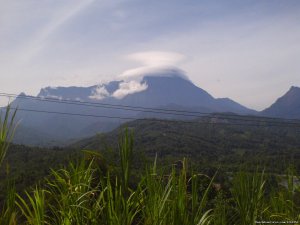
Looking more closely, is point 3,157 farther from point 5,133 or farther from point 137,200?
point 137,200

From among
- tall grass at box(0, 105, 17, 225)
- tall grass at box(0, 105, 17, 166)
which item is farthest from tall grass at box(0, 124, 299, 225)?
tall grass at box(0, 105, 17, 166)

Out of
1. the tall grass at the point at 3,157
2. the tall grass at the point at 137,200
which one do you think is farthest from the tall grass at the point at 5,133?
the tall grass at the point at 137,200

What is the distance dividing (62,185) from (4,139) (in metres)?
0.51

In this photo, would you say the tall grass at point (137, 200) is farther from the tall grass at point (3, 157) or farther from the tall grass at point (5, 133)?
the tall grass at point (5, 133)

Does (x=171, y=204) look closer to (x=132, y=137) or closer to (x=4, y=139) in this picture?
(x=132, y=137)

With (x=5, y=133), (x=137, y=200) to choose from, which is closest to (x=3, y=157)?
(x=5, y=133)

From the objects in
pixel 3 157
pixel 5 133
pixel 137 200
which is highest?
pixel 5 133

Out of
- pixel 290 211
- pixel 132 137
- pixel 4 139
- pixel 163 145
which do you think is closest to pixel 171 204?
pixel 132 137

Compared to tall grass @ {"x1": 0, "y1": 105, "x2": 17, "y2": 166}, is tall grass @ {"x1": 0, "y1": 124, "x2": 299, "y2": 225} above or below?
below

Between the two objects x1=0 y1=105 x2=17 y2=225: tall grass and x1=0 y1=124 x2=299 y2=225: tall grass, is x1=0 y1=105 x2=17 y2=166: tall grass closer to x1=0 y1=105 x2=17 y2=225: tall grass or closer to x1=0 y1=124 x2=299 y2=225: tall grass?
x1=0 y1=105 x2=17 y2=225: tall grass

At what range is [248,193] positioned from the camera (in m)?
2.62

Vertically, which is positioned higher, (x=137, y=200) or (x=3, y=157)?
(x=3, y=157)

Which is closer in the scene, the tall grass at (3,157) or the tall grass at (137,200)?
the tall grass at (137,200)

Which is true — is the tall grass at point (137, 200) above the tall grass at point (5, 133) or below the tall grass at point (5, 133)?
below
